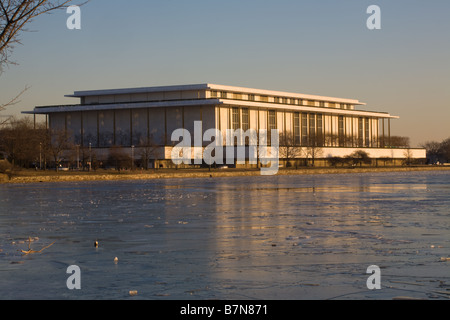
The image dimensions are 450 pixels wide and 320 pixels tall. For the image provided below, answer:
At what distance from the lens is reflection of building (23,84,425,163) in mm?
143500

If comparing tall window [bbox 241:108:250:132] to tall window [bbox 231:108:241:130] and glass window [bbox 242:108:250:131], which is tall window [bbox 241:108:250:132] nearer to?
glass window [bbox 242:108:250:131]

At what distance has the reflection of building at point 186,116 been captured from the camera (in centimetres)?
14350

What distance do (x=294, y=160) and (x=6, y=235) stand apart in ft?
423

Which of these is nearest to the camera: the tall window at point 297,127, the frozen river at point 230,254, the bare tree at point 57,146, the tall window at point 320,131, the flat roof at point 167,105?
the frozen river at point 230,254

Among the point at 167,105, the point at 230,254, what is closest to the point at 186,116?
the point at 167,105

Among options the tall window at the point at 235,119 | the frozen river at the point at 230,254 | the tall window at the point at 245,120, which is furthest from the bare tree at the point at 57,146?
the frozen river at the point at 230,254

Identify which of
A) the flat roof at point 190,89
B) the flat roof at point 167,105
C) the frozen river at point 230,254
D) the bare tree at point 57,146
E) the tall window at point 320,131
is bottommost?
the frozen river at point 230,254

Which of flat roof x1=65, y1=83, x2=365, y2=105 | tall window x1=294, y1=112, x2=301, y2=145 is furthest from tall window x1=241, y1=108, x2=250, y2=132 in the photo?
tall window x1=294, y1=112, x2=301, y2=145

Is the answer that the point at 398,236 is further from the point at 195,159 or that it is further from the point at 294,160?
the point at 294,160

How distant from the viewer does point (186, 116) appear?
145m

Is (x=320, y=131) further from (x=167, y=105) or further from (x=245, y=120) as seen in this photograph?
(x=167, y=105)

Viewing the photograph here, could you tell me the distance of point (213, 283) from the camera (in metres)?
11.0

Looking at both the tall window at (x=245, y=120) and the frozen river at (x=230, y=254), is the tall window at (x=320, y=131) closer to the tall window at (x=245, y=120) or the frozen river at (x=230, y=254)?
the tall window at (x=245, y=120)
